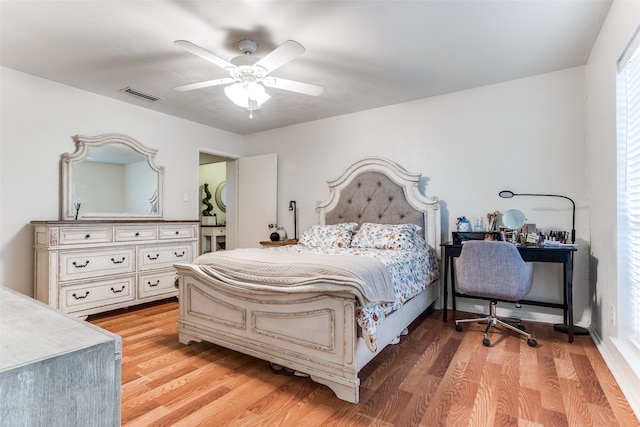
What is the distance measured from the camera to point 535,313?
3084mm

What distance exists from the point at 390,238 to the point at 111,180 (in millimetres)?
3140

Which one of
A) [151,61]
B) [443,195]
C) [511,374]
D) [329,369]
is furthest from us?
[443,195]

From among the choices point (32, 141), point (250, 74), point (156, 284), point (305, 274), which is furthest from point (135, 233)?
point (305, 274)

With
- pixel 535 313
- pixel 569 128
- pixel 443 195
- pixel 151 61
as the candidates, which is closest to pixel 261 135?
pixel 151 61

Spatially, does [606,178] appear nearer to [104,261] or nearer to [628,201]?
[628,201]

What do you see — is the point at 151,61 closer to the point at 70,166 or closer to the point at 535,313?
the point at 70,166

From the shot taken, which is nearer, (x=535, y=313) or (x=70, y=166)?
(x=535, y=313)

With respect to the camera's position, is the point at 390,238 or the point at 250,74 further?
the point at 390,238

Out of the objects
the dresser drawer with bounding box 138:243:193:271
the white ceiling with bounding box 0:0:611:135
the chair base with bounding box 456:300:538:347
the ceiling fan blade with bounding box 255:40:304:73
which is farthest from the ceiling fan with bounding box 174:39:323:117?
the chair base with bounding box 456:300:538:347

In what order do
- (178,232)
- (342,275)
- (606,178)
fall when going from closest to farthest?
(342,275), (606,178), (178,232)

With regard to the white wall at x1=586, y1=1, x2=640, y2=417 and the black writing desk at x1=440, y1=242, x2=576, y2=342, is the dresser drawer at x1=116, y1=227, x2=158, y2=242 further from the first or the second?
the white wall at x1=586, y1=1, x2=640, y2=417

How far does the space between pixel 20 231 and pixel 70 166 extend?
2.45ft

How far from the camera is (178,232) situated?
3947 mm

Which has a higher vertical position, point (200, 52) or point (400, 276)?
point (200, 52)
